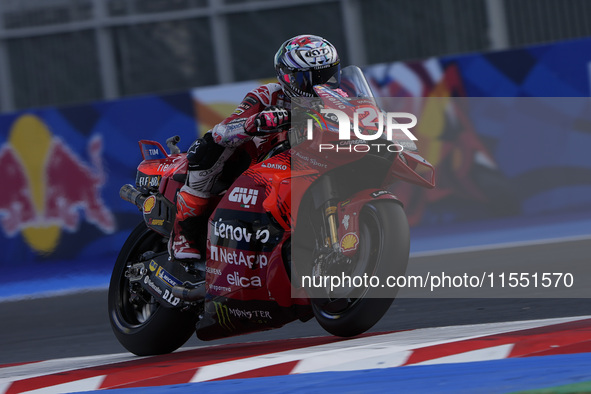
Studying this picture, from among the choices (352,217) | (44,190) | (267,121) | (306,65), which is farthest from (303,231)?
(44,190)

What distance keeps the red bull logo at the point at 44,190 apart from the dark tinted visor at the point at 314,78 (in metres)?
5.45

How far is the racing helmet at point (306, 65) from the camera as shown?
471 cm

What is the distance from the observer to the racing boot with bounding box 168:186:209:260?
5.22m

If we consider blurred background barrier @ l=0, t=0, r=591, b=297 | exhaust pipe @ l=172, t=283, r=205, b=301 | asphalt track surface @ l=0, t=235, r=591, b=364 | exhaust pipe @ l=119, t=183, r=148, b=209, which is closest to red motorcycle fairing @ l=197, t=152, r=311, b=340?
exhaust pipe @ l=172, t=283, r=205, b=301

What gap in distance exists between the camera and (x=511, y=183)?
10047mm

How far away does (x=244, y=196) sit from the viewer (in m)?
4.83

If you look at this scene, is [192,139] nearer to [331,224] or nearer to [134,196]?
[134,196]

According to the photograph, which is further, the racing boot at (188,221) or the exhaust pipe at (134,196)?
the exhaust pipe at (134,196)

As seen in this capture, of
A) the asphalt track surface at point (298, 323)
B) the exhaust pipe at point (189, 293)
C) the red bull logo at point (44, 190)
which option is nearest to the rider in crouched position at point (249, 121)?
the exhaust pipe at point (189, 293)

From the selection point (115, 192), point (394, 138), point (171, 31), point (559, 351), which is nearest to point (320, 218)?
point (394, 138)

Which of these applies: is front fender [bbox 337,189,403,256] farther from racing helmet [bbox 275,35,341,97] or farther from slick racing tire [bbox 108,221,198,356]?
slick racing tire [bbox 108,221,198,356]

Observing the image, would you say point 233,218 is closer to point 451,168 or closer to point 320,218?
point 320,218

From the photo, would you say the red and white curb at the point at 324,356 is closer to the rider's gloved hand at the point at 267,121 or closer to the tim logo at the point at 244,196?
the tim logo at the point at 244,196

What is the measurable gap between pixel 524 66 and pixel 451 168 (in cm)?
125
